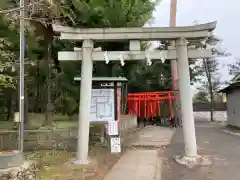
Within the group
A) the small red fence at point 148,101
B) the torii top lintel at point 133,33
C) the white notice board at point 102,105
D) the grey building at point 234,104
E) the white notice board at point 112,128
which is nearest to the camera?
the torii top lintel at point 133,33

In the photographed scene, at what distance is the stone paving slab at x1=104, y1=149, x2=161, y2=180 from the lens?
7.15 metres

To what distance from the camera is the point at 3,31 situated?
32.9 ft

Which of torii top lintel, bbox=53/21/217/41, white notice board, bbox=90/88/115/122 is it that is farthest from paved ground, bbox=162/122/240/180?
torii top lintel, bbox=53/21/217/41

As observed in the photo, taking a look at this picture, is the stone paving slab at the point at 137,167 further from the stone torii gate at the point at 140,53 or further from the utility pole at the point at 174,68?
the utility pole at the point at 174,68

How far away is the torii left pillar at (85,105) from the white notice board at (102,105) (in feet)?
6.65

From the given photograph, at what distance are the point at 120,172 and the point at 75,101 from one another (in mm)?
8806

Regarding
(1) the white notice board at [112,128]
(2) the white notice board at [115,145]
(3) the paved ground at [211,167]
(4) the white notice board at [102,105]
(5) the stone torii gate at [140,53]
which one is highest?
(5) the stone torii gate at [140,53]

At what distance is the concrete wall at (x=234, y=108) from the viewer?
67.2 feet

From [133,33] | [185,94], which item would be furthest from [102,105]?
[185,94]

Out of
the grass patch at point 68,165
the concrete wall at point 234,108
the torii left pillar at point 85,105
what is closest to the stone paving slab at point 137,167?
the grass patch at point 68,165

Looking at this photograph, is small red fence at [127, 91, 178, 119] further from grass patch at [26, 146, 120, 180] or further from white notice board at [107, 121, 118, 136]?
grass patch at [26, 146, 120, 180]

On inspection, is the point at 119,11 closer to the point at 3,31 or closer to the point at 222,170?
the point at 3,31

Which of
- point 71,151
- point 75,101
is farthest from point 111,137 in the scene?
point 75,101

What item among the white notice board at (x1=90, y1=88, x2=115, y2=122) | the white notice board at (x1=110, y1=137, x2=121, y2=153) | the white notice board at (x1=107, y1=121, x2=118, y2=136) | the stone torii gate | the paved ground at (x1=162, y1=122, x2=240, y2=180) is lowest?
the paved ground at (x1=162, y1=122, x2=240, y2=180)
